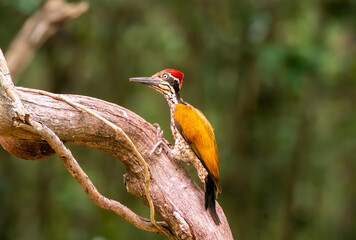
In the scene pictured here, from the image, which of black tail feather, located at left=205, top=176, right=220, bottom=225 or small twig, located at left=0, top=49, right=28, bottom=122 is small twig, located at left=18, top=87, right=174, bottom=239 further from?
black tail feather, located at left=205, top=176, right=220, bottom=225

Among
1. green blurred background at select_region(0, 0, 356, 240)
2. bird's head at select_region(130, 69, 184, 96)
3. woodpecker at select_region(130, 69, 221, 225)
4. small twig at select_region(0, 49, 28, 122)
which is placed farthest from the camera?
green blurred background at select_region(0, 0, 356, 240)

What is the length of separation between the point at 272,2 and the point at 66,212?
383 cm

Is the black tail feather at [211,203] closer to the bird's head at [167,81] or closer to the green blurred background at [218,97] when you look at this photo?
the bird's head at [167,81]

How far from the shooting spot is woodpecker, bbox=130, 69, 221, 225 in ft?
9.22

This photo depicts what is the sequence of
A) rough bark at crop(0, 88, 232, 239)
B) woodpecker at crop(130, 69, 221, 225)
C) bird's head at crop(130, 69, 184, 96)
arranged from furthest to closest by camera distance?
bird's head at crop(130, 69, 184, 96) < woodpecker at crop(130, 69, 221, 225) < rough bark at crop(0, 88, 232, 239)

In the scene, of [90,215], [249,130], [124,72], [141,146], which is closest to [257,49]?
[249,130]

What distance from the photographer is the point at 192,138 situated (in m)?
2.88

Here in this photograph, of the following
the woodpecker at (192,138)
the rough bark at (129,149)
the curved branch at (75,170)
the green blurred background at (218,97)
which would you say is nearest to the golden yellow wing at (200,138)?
the woodpecker at (192,138)

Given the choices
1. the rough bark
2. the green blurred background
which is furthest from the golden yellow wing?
the green blurred background

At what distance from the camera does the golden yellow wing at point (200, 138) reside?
2816 millimetres

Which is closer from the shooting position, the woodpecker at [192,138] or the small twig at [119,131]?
the small twig at [119,131]

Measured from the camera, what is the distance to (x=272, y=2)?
6176 mm

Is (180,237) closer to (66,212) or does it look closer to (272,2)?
(272,2)

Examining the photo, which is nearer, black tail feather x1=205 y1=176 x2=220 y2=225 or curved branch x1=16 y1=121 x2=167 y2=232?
curved branch x1=16 y1=121 x2=167 y2=232
